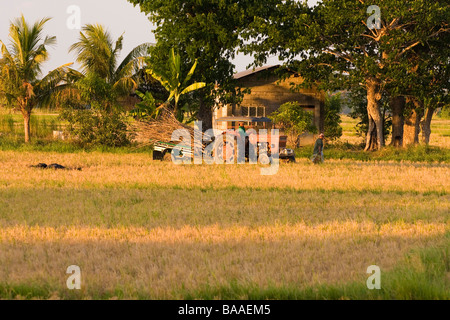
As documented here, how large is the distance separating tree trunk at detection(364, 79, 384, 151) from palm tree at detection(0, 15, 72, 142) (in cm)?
1678

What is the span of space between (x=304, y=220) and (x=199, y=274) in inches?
163

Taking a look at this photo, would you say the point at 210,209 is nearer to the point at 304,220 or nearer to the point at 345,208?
the point at 304,220

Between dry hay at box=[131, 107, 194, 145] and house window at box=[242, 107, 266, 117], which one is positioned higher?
house window at box=[242, 107, 266, 117]

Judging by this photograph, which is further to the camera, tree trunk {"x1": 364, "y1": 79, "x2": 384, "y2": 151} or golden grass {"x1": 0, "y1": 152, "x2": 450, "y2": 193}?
tree trunk {"x1": 364, "y1": 79, "x2": 384, "y2": 151}

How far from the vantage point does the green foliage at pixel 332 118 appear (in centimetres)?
3578

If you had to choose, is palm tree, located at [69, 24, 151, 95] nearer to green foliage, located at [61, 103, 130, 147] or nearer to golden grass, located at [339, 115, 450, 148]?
green foliage, located at [61, 103, 130, 147]

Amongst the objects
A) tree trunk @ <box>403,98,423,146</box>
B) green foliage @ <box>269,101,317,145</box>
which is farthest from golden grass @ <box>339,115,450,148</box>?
green foliage @ <box>269,101,317,145</box>

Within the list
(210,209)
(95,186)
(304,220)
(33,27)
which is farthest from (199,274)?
(33,27)

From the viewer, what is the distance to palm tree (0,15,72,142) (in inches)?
1144

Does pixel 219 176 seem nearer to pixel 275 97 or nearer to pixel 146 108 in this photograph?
pixel 146 108

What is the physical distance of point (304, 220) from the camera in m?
10.1

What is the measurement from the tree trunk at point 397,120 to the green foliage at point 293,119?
4.50 m

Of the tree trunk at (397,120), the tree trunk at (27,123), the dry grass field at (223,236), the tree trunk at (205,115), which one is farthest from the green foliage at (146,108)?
the tree trunk at (397,120)

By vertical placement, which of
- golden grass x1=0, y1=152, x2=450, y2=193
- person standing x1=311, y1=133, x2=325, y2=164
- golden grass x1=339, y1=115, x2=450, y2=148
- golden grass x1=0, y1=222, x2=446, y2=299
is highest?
golden grass x1=339, y1=115, x2=450, y2=148
